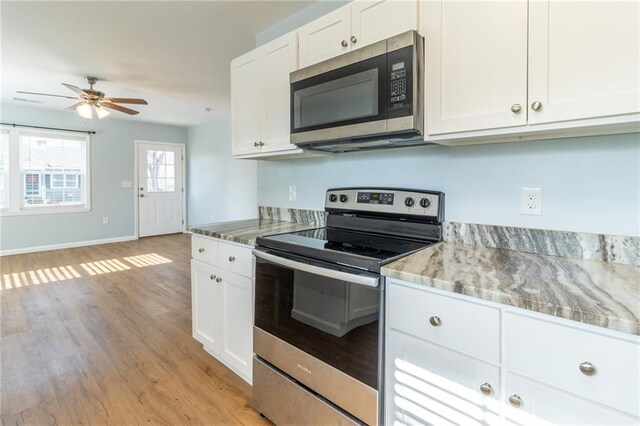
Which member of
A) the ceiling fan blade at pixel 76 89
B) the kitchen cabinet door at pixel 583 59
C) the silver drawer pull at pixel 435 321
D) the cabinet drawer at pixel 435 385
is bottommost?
the cabinet drawer at pixel 435 385

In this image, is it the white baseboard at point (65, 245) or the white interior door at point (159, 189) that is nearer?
the white baseboard at point (65, 245)

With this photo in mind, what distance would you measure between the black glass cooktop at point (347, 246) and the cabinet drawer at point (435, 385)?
10.9 inches

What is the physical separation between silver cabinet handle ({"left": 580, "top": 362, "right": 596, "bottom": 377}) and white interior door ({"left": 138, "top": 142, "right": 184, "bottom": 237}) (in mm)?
7220

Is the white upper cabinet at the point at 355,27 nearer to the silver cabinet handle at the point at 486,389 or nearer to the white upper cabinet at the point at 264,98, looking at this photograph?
the white upper cabinet at the point at 264,98

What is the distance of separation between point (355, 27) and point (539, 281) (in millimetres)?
1352

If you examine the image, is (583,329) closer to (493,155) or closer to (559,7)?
(493,155)

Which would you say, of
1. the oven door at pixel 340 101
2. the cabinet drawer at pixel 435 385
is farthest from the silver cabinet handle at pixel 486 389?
the oven door at pixel 340 101

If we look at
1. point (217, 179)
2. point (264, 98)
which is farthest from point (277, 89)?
point (217, 179)

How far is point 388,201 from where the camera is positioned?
1.71 meters

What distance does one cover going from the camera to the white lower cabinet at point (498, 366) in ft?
2.48

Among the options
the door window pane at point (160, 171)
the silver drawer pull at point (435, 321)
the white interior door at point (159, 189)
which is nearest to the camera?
the silver drawer pull at point (435, 321)

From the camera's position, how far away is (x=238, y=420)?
5.34 feet

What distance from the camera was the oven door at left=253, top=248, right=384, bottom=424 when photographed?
Result: 1177 mm

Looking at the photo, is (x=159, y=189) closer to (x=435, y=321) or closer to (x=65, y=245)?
(x=65, y=245)
